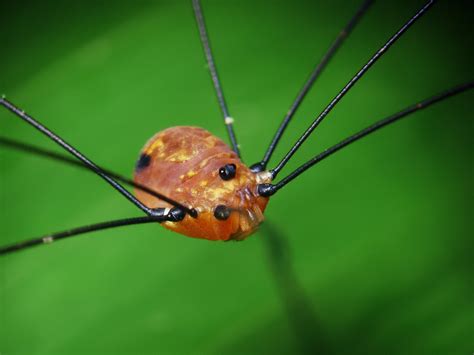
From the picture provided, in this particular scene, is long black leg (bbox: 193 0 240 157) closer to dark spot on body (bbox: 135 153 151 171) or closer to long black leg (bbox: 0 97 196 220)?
dark spot on body (bbox: 135 153 151 171)

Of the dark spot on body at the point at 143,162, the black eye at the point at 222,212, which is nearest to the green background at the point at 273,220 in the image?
the dark spot on body at the point at 143,162

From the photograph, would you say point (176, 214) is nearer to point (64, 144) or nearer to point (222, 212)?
point (222, 212)

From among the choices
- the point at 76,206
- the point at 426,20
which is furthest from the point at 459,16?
the point at 76,206

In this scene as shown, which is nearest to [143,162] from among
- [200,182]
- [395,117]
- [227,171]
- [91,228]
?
[200,182]

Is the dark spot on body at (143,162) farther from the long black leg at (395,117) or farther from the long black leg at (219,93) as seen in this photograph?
the long black leg at (395,117)

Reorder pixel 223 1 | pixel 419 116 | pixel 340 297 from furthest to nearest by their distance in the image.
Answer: pixel 223 1
pixel 419 116
pixel 340 297

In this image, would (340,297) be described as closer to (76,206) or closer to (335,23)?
(76,206)
